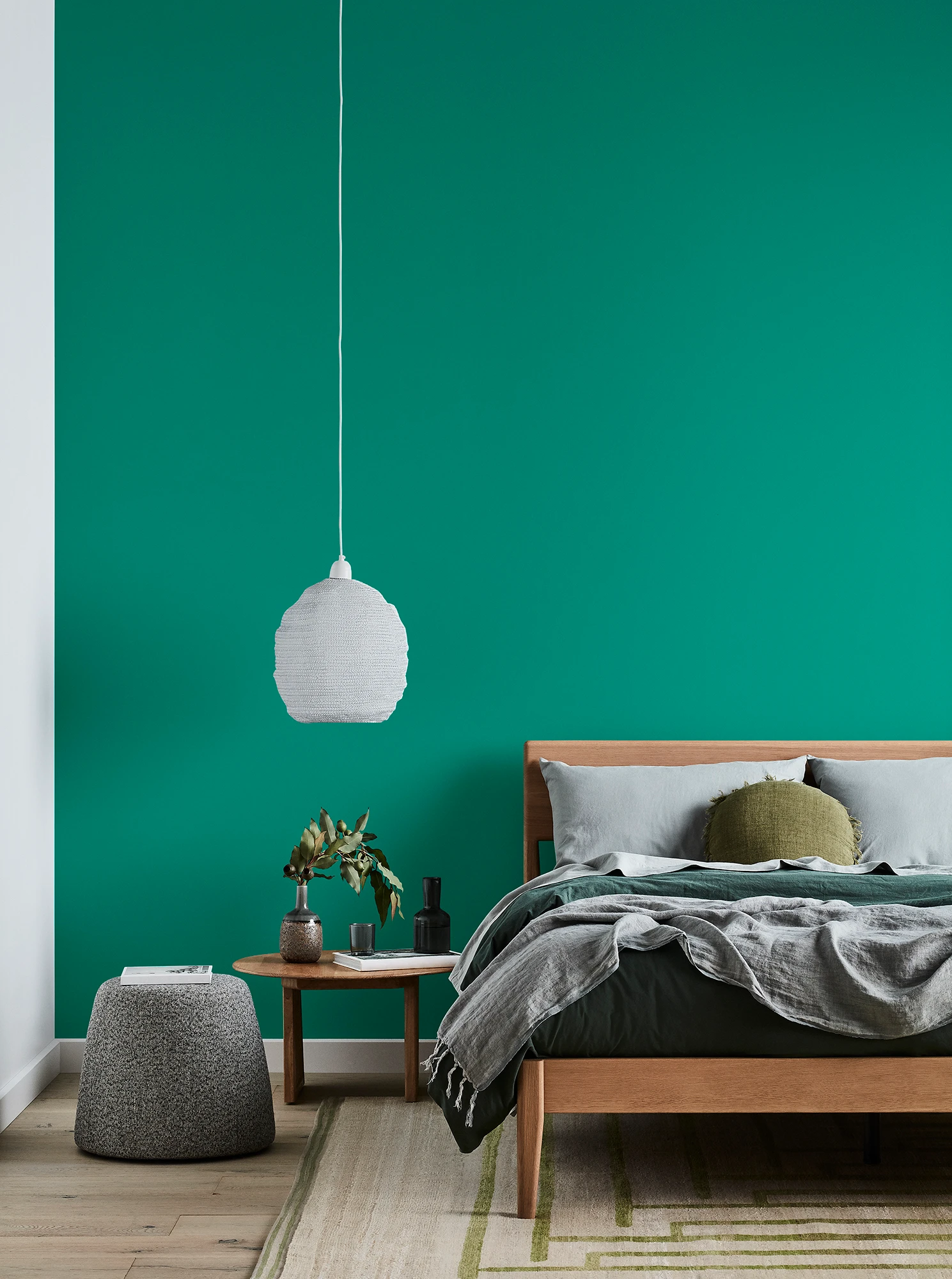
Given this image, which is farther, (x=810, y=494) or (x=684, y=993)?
(x=810, y=494)

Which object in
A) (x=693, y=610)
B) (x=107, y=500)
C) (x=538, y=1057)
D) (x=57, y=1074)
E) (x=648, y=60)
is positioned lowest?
(x=57, y=1074)

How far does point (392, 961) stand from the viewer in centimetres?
355

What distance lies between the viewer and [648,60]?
4.11m

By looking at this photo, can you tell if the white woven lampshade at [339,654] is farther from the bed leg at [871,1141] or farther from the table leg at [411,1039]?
the bed leg at [871,1141]

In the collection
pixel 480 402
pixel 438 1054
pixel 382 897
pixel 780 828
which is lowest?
pixel 438 1054

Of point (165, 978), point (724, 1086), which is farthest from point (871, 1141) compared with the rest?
point (165, 978)

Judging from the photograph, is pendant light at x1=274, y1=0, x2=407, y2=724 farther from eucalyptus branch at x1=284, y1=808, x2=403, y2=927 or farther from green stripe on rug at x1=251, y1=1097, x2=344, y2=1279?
green stripe on rug at x1=251, y1=1097, x2=344, y2=1279

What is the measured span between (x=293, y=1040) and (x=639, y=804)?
1200mm

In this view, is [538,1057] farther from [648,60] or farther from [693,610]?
[648,60]

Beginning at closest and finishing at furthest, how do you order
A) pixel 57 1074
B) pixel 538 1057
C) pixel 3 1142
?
pixel 538 1057, pixel 3 1142, pixel 57 1074

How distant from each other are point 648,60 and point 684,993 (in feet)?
9.90

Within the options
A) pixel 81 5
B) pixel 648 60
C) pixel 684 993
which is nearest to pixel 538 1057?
pixel 684 993

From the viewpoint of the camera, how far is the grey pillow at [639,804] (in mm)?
3650

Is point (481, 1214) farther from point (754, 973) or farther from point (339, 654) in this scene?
point (339, 654)
